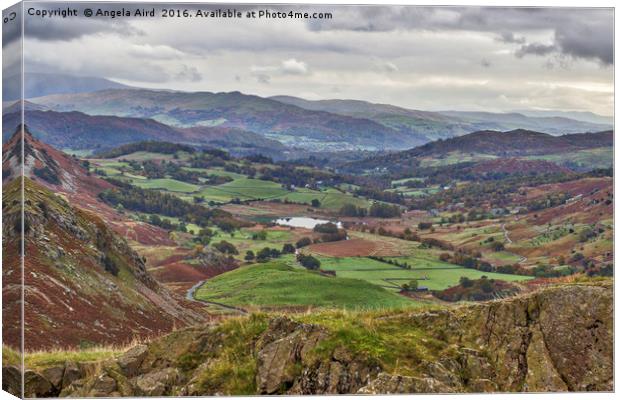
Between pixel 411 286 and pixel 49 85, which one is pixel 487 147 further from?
pixel 49 85

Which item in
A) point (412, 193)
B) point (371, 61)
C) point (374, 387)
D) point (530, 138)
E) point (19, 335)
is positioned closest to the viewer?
point (374, 387)

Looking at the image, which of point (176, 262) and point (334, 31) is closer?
point (334, 31)

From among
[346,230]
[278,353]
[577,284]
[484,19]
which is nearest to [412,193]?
[346,230]

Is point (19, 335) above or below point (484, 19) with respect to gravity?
below

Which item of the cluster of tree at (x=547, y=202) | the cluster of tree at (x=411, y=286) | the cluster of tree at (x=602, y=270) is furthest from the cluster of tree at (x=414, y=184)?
the cluster of tree at (x=602, y=270)

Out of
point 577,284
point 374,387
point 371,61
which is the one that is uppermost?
point 371,61

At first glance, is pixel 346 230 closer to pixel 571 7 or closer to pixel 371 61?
pixel 371 61

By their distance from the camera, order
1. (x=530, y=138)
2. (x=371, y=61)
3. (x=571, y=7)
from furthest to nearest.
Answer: (x=530, y=138)
(x=371, y=61)
(x=571, y=7)

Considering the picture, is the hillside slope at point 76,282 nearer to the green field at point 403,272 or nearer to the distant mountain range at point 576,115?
the green field at point 403,272
